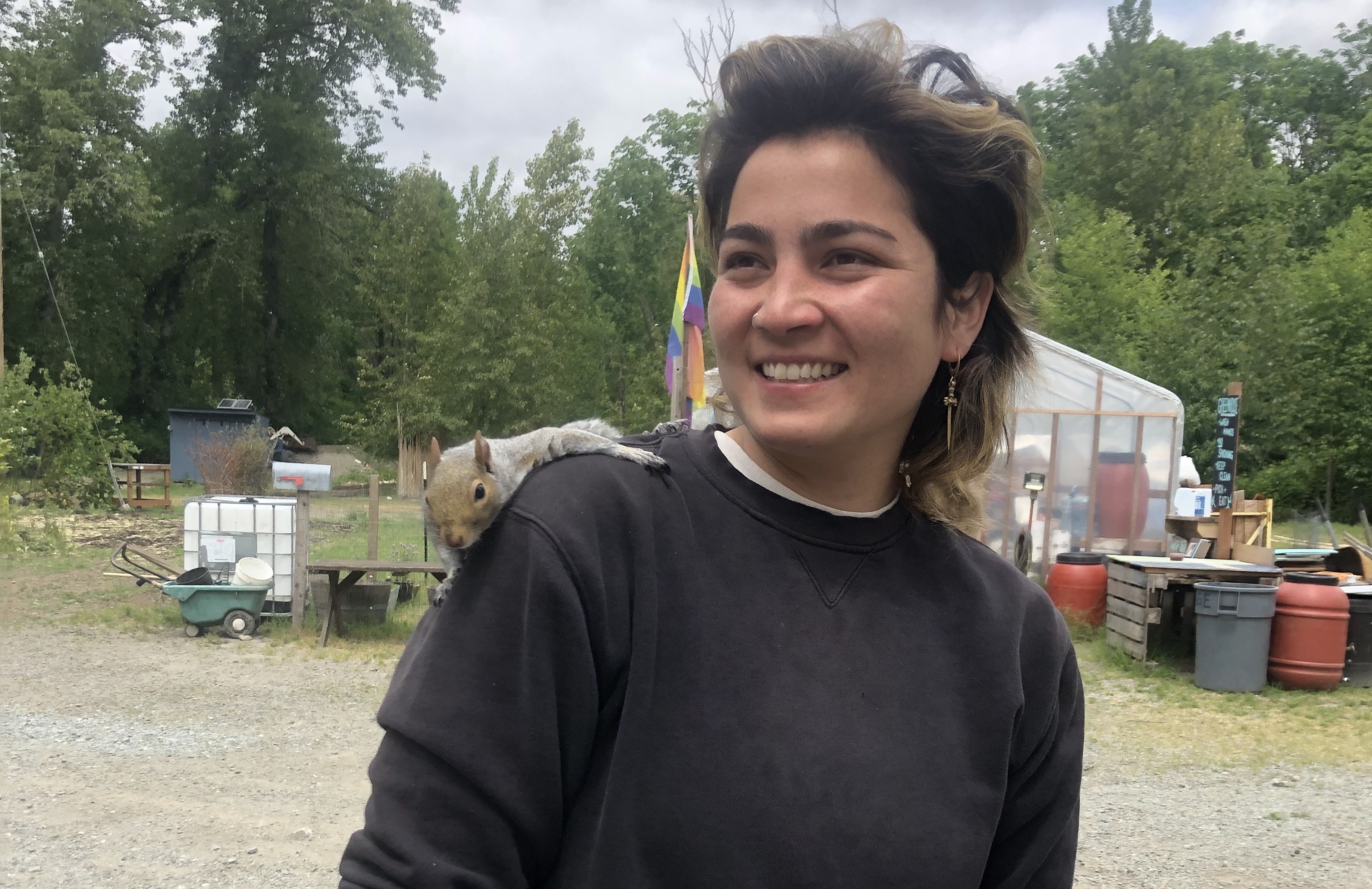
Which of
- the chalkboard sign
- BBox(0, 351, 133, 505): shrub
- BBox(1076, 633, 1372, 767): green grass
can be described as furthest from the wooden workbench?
BBox(0, 351, 133, 505): shrub

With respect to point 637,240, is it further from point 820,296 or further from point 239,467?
point 820,296

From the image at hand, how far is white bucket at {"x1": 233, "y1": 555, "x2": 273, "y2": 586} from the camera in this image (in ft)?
30.1

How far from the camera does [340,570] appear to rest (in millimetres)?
8594

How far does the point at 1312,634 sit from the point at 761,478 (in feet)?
27.2

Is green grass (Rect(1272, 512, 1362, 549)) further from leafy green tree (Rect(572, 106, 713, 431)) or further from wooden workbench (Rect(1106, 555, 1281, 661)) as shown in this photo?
leafy green tree (Rect(572, 106, 713, 431))

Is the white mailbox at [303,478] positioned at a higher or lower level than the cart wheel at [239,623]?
higher

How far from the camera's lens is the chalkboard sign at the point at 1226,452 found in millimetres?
10148

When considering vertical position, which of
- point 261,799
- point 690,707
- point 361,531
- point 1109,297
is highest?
point 1109,297

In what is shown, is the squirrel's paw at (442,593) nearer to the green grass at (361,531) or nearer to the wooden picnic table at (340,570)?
the wooden picnic table at (340,570)

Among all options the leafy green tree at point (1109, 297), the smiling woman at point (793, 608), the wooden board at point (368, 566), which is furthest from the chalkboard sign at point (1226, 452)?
the leafy green tree at point (1109, 297)

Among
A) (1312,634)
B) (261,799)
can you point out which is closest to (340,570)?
(261,799)

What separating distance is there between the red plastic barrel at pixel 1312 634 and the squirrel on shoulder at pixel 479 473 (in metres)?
7.79

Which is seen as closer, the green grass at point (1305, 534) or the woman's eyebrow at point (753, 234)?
the woman's eyebrow at point (753, 234)

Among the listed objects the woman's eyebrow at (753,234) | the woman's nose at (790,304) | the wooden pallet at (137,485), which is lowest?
the wooden pallet at (137,485)
